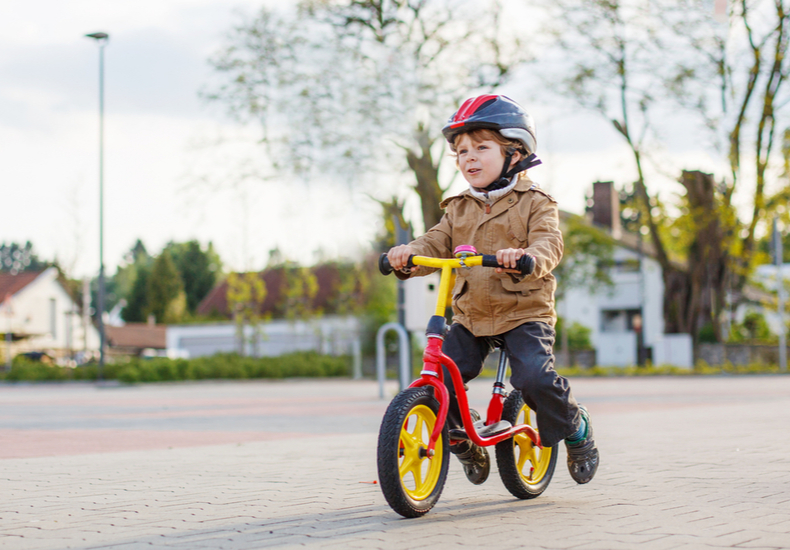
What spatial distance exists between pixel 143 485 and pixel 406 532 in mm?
2090

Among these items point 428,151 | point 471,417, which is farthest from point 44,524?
point 428,151

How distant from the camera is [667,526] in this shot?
354 cm

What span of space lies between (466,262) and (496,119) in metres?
0.72

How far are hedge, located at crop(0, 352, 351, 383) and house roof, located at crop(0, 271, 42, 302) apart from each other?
93.0 feet

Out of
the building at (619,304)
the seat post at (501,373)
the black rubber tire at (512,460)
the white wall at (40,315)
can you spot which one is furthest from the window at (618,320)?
the seat post at (501,373)

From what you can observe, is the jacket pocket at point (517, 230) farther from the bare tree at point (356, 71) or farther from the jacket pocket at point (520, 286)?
the bare tree at point (356, 71)

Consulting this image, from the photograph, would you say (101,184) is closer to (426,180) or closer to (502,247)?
(426,180)

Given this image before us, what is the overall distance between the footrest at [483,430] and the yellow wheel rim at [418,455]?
12cm

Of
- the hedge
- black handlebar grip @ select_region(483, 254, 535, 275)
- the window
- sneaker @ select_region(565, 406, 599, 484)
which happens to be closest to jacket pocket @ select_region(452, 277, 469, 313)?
black handlebar grip @ select_region(483, 254, 535, 275)

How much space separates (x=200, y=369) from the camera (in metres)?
29.2

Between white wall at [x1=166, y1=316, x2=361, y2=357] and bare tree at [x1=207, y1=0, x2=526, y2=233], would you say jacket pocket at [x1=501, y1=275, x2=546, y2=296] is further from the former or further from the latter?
white wall at [x1=166, y1=316, x2=361, y2=357]

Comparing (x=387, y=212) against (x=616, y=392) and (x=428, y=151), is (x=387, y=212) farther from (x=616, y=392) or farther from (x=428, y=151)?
(x=616, y=392)

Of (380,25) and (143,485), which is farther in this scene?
(380,25)

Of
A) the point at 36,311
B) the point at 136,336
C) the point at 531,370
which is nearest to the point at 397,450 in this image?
the point at 531,370
